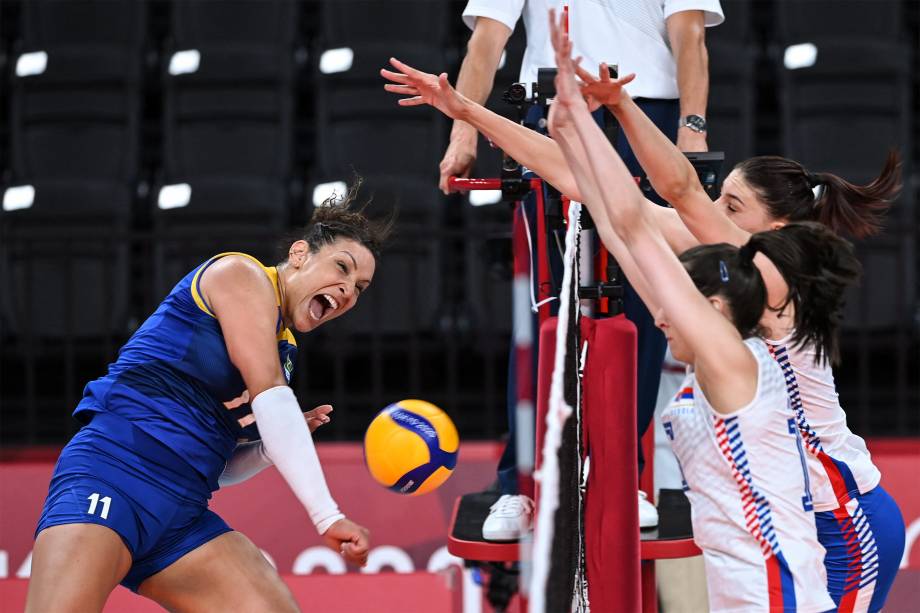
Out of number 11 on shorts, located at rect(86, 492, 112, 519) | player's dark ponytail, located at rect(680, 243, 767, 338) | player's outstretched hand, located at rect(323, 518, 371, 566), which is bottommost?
player's outstretched hand, located at rect(323, 518, 371, 566)

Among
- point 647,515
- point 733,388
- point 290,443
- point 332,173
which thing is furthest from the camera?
point 332,173

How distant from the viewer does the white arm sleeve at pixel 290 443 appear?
3072 mm

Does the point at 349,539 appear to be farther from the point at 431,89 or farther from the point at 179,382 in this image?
the point at 431,89

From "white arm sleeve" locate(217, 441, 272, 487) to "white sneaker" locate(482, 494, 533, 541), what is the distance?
0.65 metres

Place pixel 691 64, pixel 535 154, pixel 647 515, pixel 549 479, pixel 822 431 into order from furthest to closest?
pixel 691 64 < pixel 647 515 < pixel 535 154 < pixel 822 431 < pixel 549 479

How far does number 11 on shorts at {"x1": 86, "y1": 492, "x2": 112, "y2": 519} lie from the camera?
3062 mm

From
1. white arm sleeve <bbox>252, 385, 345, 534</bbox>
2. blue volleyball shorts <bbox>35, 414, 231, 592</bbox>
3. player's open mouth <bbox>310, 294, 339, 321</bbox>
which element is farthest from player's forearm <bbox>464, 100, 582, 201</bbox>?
blue volleyball shorts <bbox>35, 414, 231, 592</bbox>

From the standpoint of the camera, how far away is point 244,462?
11.8ft

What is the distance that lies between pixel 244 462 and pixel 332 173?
3516mm

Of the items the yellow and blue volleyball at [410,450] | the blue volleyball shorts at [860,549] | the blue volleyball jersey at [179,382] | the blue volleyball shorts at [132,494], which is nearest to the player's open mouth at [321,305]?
the blue volleyball jersey at [179,382]

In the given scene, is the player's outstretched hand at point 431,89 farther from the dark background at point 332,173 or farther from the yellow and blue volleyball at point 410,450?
the dark background at point 332,173

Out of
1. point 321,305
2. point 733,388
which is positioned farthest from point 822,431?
point 321,305

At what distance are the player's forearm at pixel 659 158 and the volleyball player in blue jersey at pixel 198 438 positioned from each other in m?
0.85

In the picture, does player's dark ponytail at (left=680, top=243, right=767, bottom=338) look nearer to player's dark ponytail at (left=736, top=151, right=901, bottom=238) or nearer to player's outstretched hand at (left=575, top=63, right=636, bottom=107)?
player's outstretched hand at (left=575, top=63, right=636, bottom=107)
